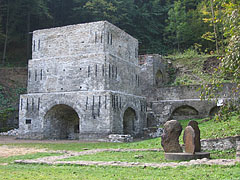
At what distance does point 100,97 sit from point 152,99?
364 inches

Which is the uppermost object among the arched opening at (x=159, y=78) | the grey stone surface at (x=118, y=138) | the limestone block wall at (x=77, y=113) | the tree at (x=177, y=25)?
the tree at (x=177, y=25)

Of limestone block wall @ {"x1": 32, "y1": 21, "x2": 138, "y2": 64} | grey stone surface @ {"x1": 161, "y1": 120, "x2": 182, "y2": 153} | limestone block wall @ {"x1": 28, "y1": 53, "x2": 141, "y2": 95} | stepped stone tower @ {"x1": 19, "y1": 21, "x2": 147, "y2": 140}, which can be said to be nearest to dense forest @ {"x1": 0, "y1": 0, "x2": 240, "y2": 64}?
limestone block wall @ {"x1": 32, "y1": 21, "x2": 138, "y2": 64}

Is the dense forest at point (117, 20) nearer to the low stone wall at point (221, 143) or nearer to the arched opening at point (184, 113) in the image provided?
the arched opening at point (184, 113)

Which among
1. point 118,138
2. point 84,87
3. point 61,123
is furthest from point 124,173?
point 61,123

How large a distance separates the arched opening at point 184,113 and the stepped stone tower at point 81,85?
14.9 feet

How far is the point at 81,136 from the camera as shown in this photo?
19547 mm

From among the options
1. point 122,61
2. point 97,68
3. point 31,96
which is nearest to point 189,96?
point 122,61

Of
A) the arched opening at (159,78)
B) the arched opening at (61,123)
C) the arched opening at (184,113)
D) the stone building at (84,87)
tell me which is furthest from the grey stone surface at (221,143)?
the arched opening at (159,78)

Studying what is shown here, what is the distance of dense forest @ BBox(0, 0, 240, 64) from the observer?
36000mm

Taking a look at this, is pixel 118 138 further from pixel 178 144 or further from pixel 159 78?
pixel 159 78

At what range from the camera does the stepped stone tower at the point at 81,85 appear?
63.9 feet

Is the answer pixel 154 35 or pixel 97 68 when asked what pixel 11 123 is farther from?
pixel 154 35

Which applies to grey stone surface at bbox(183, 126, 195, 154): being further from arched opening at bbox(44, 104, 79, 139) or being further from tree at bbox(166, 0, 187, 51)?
tree at bbox(166, 0, 187, 51)

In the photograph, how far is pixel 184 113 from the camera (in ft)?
86.0
